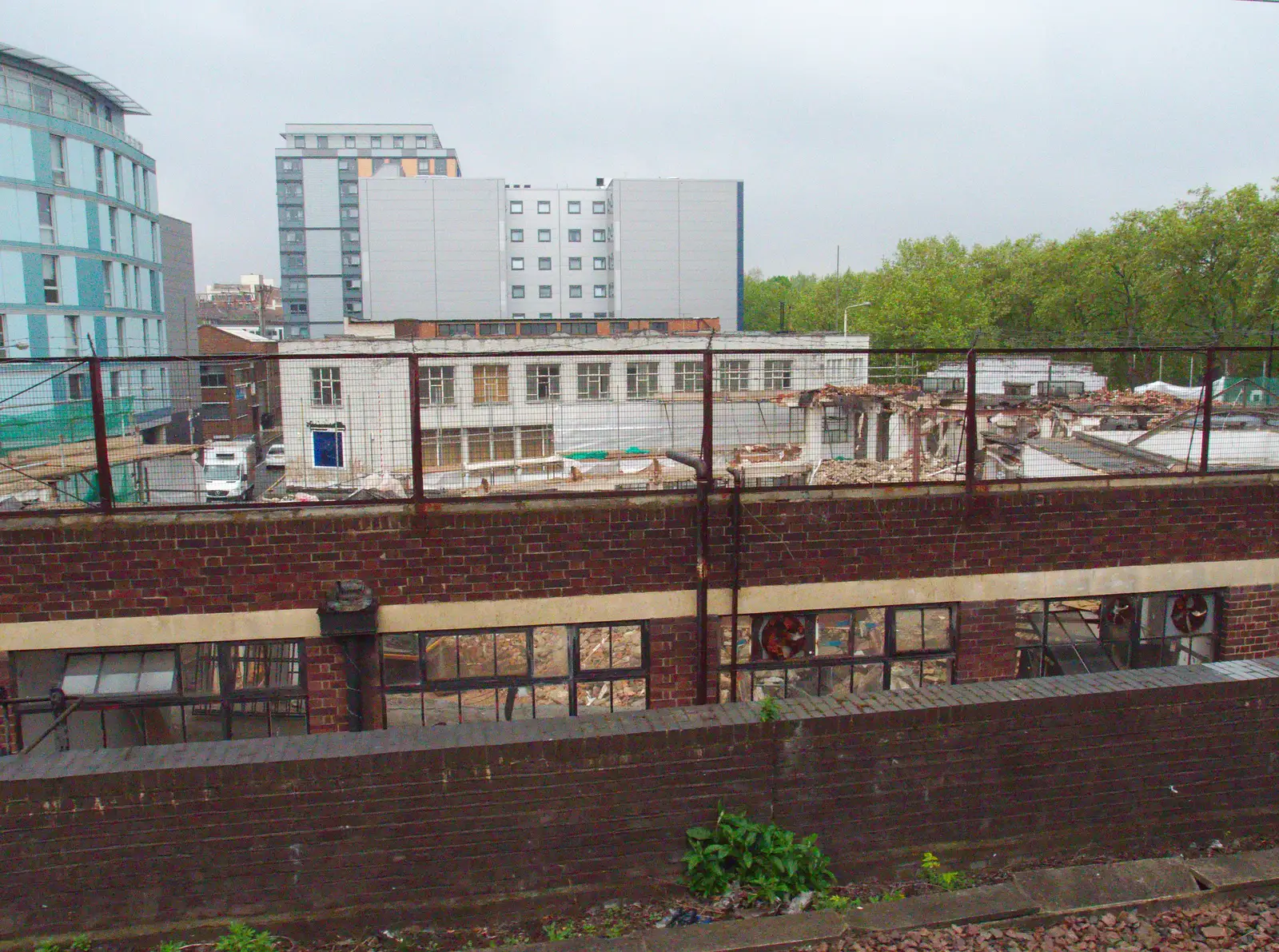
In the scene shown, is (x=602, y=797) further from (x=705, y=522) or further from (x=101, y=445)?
(x=101, y=445)

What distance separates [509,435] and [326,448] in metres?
1.73

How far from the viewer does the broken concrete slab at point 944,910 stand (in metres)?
4.88

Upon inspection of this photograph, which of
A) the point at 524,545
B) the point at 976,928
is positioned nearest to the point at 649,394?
the point at 524,545

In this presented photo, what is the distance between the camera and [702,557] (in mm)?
8133

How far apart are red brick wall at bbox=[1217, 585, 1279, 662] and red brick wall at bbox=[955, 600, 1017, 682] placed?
88.6 inches

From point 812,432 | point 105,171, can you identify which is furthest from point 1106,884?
point 105,171

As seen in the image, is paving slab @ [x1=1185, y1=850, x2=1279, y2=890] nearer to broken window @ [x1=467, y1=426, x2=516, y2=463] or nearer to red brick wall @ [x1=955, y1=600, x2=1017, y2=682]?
red brick wall @ [x1=955, y1=600, x2=1017, y2=682]

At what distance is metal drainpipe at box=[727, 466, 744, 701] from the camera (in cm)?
802

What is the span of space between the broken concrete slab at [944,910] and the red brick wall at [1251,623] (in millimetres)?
5606

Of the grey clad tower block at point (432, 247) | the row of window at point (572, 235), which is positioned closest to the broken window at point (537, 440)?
the grey clad tower block at point (432, 247)

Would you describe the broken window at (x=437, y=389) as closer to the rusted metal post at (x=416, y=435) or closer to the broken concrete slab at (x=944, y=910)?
the rusted metal post at (x=416, y=435)

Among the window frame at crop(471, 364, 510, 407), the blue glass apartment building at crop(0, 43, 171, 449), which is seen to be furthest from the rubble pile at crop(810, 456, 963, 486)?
the blue glass apartment building at crop(0, 43, 171, 449)

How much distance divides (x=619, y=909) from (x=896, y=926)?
146 centimetres


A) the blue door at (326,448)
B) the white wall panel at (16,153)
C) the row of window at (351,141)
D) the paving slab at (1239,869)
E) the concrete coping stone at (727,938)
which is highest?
the row of window at (351,141)
